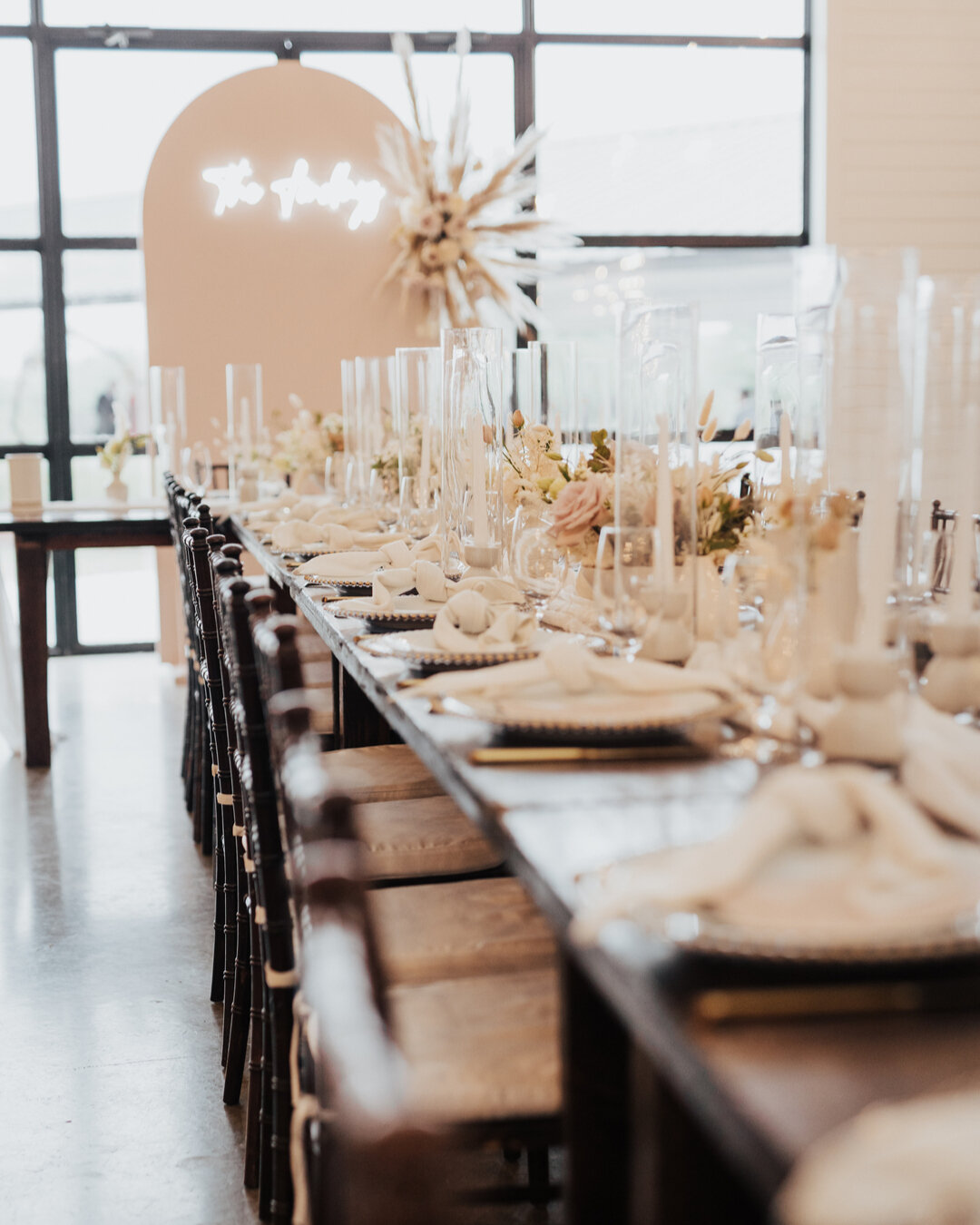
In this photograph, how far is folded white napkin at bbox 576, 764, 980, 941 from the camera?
81 cm

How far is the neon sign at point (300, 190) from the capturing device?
6.59 m

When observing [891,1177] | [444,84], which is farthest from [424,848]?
[444,84]

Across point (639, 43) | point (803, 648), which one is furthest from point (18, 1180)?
point (639, 43)

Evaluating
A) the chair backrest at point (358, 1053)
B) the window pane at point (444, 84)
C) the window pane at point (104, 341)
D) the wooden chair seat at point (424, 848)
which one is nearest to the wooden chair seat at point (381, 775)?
the wooden chair seat at point (424, 848)

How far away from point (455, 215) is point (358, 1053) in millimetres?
6367

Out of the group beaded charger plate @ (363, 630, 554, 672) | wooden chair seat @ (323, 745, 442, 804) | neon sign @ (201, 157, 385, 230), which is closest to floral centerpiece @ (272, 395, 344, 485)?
neon sign @ (201, 157, 385, 230)

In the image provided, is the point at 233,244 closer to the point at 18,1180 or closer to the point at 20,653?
the point at 20,653

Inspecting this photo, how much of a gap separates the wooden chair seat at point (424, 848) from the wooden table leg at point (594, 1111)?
2.82 ft

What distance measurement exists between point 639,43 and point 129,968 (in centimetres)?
601

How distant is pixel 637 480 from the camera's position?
5.48ft

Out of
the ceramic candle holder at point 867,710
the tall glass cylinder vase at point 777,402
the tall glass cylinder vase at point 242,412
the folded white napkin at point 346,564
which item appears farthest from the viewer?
the tall glass cylinder vase at point 242,412

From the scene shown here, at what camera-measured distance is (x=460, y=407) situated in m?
2.46

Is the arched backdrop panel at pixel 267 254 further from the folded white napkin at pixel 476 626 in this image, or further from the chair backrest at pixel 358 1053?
the chair backrest at pixel 358 1053

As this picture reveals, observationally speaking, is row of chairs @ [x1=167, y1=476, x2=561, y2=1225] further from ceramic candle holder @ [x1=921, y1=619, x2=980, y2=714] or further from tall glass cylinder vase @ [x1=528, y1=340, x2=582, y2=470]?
tall glass cylinder vase @ [x1=528, y1=340, x2=582, y2=470]
